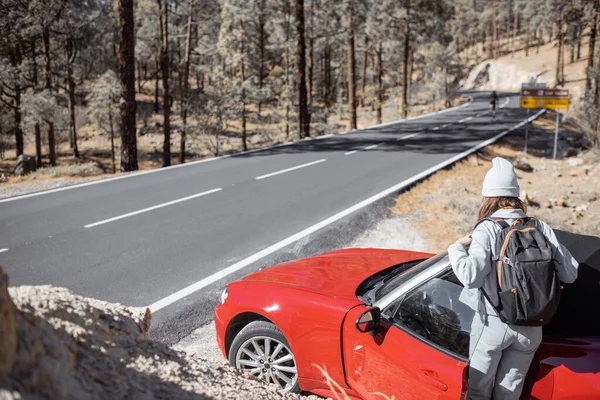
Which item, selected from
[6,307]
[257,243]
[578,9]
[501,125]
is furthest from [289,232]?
[578,9]

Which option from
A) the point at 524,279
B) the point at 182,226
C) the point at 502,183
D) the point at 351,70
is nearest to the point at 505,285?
the point at 524,279

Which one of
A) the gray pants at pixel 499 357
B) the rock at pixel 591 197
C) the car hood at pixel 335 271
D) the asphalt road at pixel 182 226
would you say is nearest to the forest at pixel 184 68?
the asphalt road at pixel 182 226

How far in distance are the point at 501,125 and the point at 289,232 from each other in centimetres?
2278

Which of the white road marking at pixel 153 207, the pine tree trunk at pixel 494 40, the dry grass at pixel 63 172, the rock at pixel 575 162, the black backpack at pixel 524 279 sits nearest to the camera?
the black backpack at pixel 524 279

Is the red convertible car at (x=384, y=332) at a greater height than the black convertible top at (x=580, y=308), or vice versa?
the black convertible top at (x=580, y=308)

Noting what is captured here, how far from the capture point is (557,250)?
271cm

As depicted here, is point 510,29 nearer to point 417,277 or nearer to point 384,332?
point 417,277

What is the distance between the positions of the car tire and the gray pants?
140 centimetres

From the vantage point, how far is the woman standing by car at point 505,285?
2641mm

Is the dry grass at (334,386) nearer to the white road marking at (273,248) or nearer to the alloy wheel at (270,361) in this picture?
A: the alloy wheel at (270,361)

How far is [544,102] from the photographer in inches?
710

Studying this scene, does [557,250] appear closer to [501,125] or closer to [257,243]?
[257,243]

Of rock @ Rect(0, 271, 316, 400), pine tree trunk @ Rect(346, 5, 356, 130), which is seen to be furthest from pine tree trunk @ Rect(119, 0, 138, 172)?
pine tree trunk @ Rect(346, 5, 356, 130)

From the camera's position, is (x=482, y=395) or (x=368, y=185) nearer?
(x=482, y=395)
